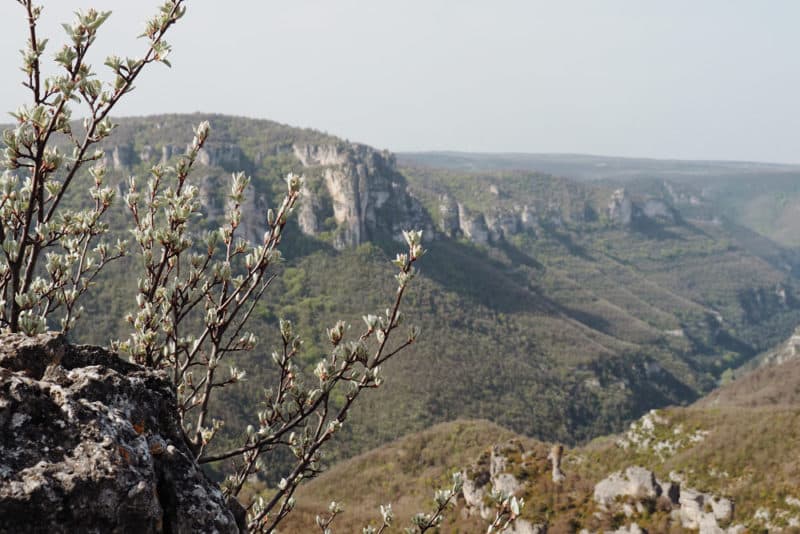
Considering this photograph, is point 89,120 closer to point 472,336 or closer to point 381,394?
point 381,394

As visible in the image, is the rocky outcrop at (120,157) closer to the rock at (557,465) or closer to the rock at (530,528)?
the rock at (557,465)

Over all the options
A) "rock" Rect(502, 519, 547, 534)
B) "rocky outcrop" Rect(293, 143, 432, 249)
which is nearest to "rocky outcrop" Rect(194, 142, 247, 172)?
"rocky outcrop" Rect(293, 143, 432, 249)

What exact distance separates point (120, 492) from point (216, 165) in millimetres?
168121

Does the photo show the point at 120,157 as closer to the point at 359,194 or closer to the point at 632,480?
the point at 359,194

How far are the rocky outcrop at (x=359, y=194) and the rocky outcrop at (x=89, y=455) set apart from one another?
145m

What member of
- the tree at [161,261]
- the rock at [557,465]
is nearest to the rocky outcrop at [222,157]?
the rock at [557,465]

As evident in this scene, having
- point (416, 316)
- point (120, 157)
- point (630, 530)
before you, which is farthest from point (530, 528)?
point (120, 157)

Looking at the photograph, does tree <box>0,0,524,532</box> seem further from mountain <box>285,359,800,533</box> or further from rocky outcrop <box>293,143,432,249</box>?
rocky outcrop <box>293,143,432,249</box>

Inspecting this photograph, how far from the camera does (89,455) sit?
127 inches

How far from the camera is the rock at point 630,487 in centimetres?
3206

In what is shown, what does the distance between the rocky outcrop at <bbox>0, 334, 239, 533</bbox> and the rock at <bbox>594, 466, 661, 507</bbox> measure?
33930 millimetres

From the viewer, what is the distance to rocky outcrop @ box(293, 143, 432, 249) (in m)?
150

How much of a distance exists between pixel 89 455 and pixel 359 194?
152 m

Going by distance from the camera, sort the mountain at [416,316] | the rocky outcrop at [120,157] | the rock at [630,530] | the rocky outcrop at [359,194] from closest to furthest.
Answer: the rock at [630,530]
the mountain at [416,316]
the rocky outcrop at [359,194]
the rocky outcrop at [120,157]
